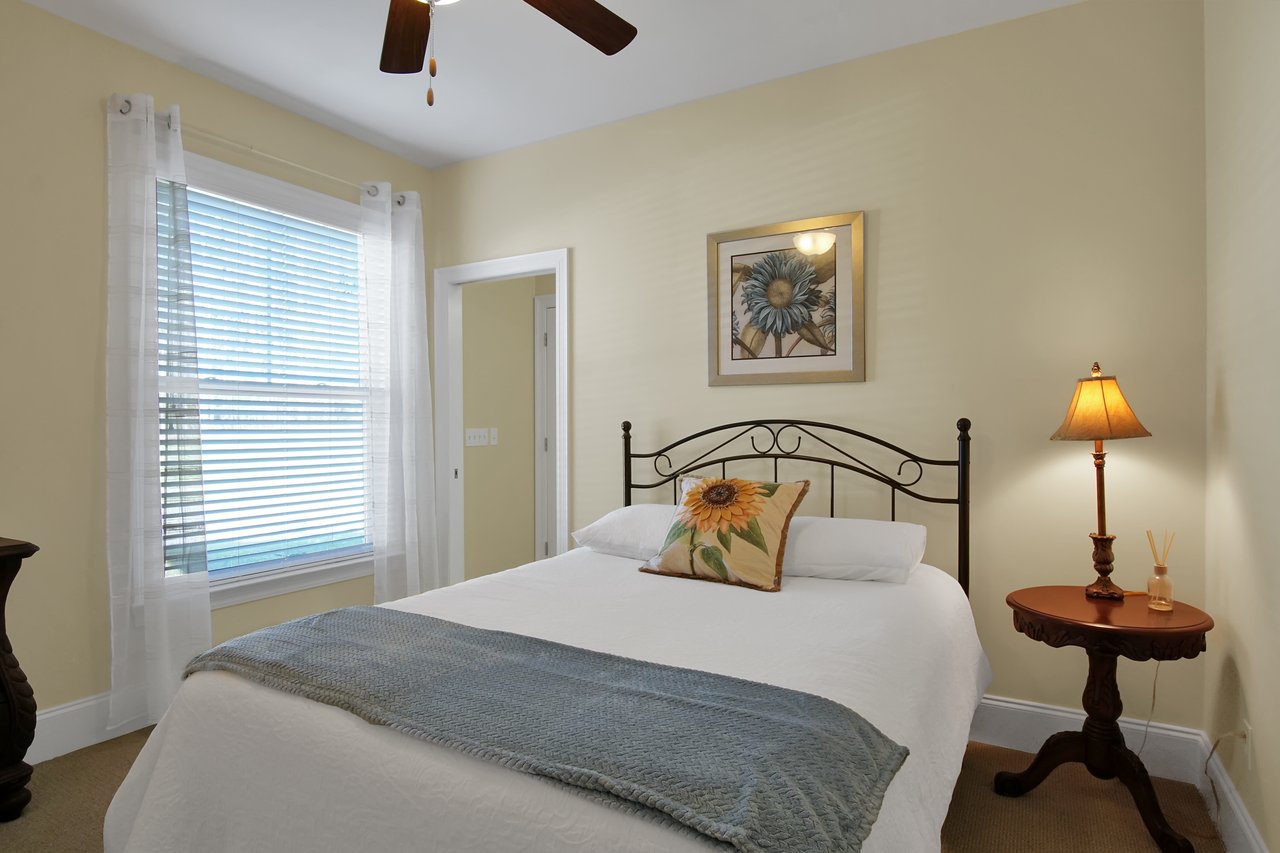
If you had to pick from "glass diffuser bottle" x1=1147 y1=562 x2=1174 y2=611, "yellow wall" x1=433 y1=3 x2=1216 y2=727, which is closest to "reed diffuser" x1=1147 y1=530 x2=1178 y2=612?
"glass diffuser bottle" x1=1147 y1=562 x2=1174 y2=611

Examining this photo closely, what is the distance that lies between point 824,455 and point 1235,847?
1.70 metres

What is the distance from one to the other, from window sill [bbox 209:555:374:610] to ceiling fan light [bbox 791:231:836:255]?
2.59 meters

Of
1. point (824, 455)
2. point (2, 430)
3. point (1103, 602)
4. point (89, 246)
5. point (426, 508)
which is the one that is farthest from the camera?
point (426, 508)

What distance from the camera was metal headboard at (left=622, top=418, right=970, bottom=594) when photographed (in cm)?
267

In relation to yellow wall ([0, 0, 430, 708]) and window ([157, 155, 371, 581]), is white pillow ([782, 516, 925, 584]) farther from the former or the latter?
yellow wall ([0, 0, 430, 708])

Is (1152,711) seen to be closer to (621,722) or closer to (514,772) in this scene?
(621,722)

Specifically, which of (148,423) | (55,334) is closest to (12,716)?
(148,423)

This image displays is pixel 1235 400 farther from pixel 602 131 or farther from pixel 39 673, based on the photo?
pixel 39 673

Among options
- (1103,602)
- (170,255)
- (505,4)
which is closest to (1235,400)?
(1103,602)

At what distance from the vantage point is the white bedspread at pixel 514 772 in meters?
1.13

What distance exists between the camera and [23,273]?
254 centimetres

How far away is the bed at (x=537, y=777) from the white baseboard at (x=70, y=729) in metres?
1.31

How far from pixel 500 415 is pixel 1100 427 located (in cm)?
343

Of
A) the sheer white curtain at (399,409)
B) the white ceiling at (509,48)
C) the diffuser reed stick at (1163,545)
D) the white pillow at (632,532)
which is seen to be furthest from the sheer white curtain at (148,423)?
the diffuser reed stick at (1163,545)
